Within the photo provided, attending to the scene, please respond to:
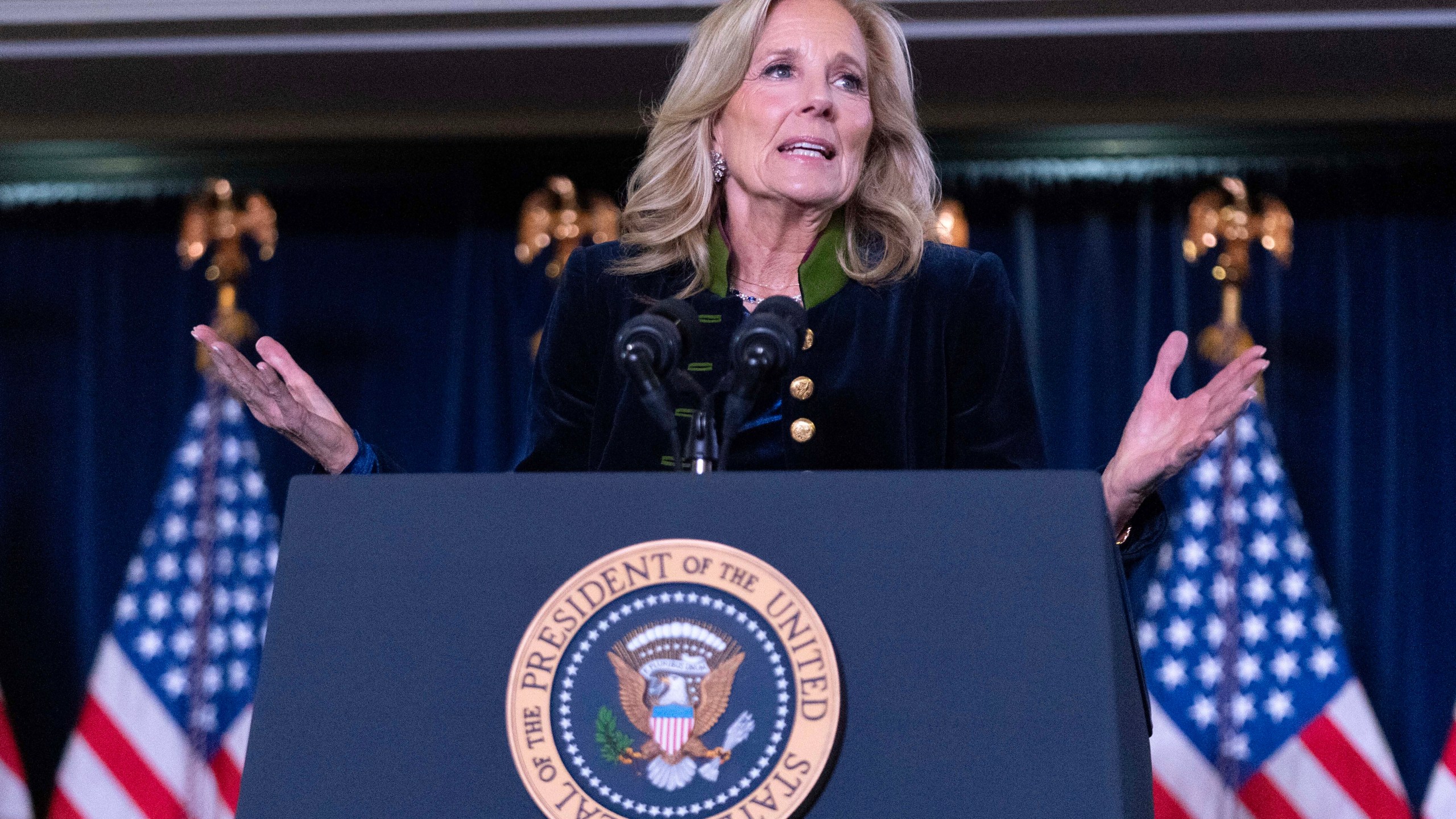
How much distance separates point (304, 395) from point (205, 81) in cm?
378

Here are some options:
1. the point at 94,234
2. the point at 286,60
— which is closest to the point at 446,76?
the point at 286,60

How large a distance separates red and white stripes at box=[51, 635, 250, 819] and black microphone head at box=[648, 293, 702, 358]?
3726 mm

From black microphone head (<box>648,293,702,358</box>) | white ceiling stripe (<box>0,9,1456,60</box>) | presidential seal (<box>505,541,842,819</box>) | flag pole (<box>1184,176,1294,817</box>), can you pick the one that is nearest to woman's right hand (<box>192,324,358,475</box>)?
black microphone head (<box>648,293,702,358</box>)

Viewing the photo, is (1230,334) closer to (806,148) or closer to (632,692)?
(806,148)

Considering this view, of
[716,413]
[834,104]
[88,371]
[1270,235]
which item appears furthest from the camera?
[88,371]

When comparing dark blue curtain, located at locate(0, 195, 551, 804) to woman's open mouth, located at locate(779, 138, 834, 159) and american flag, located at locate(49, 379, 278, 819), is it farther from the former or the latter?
woman's open mouth, located at locate(779, 138, 834, 159)

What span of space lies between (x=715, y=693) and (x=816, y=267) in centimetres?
84

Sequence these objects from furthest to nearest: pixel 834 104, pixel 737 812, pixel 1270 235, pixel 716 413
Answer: pixel 1270 235 < pixel 834 104 < pixel 716 413 < pixel 737 812

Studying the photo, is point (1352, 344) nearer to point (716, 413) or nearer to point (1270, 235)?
point (1270, 235)

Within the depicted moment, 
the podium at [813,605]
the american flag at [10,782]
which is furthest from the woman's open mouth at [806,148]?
the american flag at [10,782]

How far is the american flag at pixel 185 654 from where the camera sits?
4.59m

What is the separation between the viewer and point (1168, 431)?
140 cm

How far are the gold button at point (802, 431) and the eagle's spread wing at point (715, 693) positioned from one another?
566mm

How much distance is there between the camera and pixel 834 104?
5.84 ft
